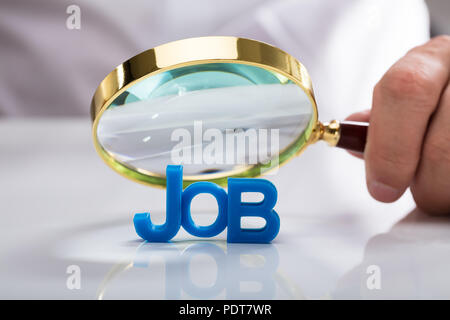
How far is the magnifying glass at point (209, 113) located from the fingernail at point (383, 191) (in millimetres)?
90

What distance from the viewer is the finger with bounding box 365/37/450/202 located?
1.08 m

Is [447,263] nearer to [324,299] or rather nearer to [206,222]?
[324,299]

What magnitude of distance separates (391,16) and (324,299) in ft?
6.26

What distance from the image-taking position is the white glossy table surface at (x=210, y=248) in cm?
75

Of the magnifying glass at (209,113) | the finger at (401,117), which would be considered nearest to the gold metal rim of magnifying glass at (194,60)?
the magnifying glass at (209,113)

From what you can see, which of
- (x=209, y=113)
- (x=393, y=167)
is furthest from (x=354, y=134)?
(x=209, y=113)

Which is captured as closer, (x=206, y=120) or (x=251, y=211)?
(x=251, y=211)

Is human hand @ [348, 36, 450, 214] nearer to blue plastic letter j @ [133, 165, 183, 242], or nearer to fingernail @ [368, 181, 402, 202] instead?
fingernail @ [368, 181, 402, 202]

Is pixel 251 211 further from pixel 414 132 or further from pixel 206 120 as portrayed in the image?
pixel 414 132

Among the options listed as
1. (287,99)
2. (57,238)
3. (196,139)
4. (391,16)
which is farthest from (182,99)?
(391,16)

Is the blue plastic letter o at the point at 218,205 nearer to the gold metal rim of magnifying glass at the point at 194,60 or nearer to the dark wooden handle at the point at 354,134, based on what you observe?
the gold metal rim of magnifying glass at the point at 194,60

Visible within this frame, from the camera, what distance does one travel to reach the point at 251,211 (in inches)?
37.8

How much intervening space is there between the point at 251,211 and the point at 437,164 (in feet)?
1.32

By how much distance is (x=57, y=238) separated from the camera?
102 cm
